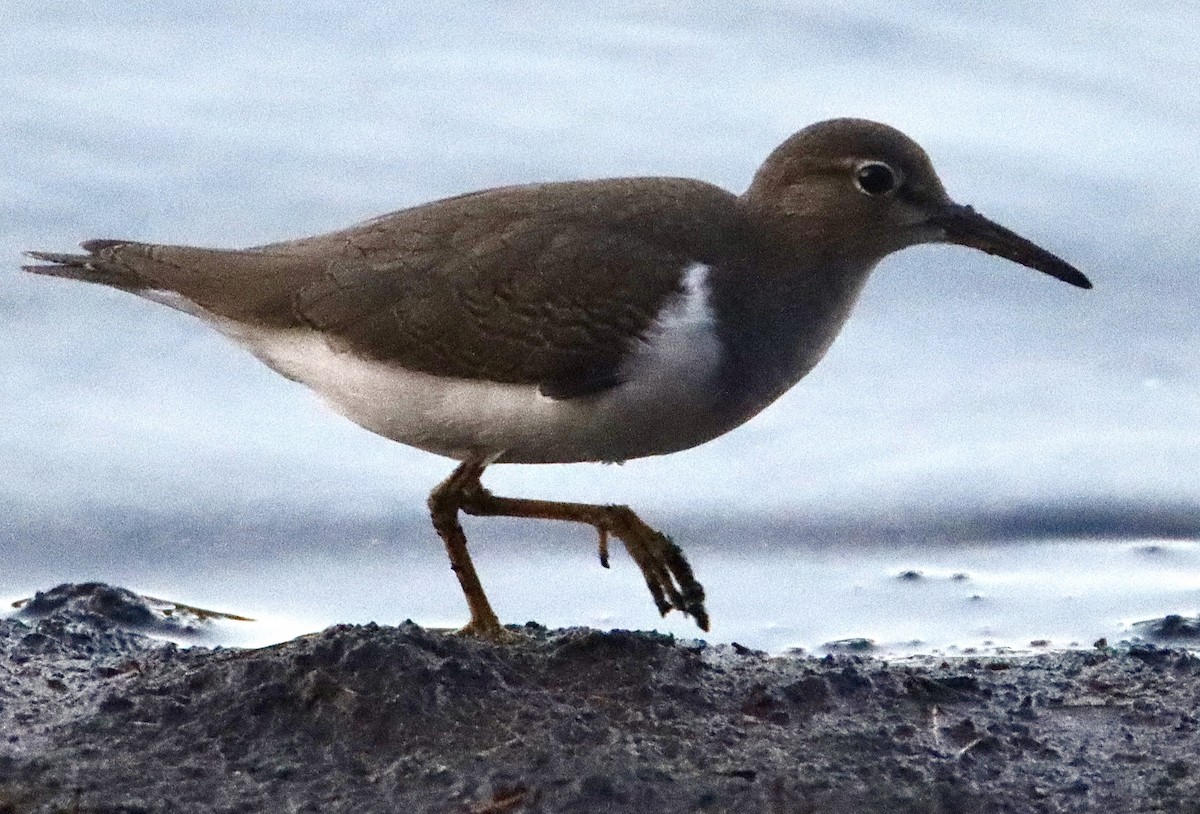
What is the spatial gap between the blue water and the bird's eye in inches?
71.7

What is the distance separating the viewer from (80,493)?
857 centimetres

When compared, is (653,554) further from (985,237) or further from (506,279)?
(985,237)

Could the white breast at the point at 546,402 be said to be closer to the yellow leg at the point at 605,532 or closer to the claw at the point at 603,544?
the yellow leg at the point at 605,532

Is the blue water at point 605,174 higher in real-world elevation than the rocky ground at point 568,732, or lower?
higher

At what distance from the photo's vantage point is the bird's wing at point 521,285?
6527 mm

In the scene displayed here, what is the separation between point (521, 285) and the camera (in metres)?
6.62

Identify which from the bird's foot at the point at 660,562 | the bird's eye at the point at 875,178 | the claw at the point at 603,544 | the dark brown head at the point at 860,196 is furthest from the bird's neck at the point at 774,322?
the claw at the point at 603,544

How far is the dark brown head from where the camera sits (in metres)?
7.04

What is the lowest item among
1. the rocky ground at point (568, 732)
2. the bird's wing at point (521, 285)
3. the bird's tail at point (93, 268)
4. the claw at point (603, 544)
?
the rocky ground at point (568, 732)

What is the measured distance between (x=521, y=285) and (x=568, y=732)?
1645mm

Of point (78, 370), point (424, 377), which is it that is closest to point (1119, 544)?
point (424, 377)

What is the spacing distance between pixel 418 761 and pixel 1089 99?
6721 millimetres

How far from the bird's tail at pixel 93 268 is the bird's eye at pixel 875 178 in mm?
2587

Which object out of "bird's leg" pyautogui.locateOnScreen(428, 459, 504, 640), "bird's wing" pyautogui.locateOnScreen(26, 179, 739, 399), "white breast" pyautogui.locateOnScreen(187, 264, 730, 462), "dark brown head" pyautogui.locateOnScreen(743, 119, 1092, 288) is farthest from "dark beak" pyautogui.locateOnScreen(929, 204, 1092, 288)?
"bird's leg" pyautogui.locateOnScreen(428, 459, 504, 640)
